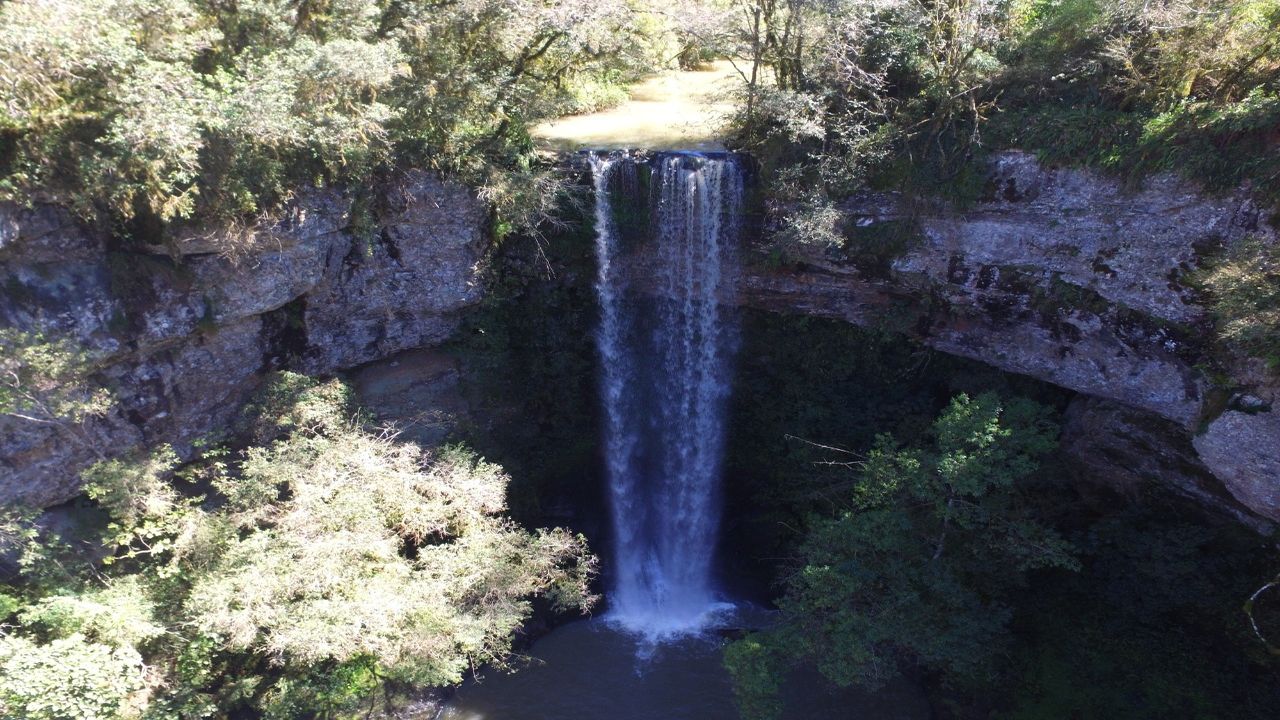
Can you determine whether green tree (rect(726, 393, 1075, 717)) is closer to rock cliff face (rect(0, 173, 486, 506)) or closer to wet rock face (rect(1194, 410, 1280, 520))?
→ wet rock face (rect(1194, 410, 1280, 520))

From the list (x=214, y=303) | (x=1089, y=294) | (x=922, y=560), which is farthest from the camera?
(x=214, y=303)

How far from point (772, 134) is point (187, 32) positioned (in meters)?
10.7

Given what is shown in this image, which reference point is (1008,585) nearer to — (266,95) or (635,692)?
(635,692)

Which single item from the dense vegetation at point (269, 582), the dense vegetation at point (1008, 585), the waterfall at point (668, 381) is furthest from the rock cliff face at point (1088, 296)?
the dense vegetation at point (269, 582)

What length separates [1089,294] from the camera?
12.6 m

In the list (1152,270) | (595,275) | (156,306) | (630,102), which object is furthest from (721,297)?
(156,306)

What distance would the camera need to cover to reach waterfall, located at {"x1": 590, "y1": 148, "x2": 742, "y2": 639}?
14.9 metres

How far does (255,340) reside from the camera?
13883mm

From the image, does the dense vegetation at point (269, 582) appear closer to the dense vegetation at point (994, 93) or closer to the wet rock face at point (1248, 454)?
the dense vegetation at point (994, 93)

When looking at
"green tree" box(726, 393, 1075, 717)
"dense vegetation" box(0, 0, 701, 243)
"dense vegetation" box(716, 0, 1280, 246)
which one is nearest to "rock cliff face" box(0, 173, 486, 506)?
"dense vegetation" box(0, 0, 701, 243)

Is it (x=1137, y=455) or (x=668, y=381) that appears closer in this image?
(x=1137, y=455)

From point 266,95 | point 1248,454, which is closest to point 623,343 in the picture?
point 266,95

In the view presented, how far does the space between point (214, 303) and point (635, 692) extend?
11.2m

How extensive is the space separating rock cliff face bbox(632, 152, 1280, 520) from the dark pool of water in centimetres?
690
